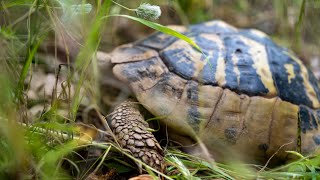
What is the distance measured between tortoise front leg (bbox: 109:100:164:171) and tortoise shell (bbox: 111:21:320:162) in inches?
6.3

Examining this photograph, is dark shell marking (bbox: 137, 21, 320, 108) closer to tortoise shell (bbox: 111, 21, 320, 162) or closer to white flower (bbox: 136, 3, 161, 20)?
tortoise shell (bbox: 111, 21, 320, 162)

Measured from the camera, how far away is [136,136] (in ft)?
7.17

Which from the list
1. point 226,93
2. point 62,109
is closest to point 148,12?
point 62,109

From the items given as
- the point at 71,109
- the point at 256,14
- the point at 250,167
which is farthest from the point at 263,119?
the point at 256,14

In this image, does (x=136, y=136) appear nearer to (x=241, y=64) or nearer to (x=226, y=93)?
(x=226, y=93)

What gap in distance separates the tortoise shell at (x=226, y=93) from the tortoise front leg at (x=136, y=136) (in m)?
0.16

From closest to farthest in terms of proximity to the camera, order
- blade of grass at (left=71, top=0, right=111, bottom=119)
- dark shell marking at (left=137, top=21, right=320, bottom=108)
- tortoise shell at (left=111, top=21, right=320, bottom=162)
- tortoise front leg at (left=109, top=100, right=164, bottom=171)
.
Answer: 1. blade of grass at (left=71, top=0, right=111, bottom=119)
2. tortoise front leg at (left=109, top=100, right=164, bottom=171)
3. tortoise shell at (left=111, top=21, right=320, bottom=162)
4. dark shell marking at (left=137, top=21, right=320, bottom=108)

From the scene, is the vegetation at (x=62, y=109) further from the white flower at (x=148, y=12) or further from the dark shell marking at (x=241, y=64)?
the dark shell marking at (x=241, y=64)

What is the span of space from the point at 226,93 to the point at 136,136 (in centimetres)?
70

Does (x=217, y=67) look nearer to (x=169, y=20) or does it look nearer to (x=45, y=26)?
(x=45, y=26)

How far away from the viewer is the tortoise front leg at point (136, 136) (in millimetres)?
2100

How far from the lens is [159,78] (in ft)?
8.42

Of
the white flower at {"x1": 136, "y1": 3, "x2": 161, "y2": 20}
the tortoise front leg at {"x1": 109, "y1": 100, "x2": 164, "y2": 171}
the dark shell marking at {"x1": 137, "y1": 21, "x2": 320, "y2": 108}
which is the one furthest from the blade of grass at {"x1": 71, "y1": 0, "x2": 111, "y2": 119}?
the dark shell marking at {"x1": 137, "y1": 21, "x2": 320, "y2": 108}

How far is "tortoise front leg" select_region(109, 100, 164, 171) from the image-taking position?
210 centimetres
